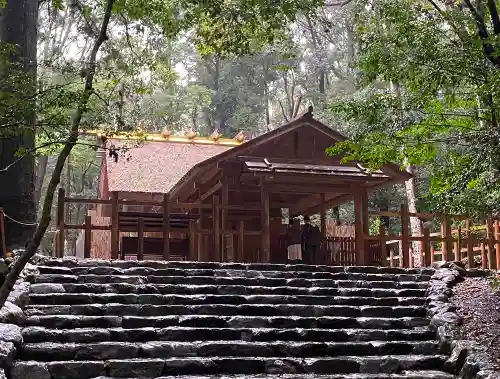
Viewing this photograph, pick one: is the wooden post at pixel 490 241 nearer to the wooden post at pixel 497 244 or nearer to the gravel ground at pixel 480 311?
the wooden post at pixel 497 244

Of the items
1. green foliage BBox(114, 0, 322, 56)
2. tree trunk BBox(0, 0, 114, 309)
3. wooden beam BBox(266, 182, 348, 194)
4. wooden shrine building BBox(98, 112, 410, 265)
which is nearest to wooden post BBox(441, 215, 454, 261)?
wooden shrine building BBox(98, 112, 410, 265)

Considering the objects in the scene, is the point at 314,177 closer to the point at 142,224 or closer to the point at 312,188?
the point at 312,188

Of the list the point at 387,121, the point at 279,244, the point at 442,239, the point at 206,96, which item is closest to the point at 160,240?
the point at 279,244

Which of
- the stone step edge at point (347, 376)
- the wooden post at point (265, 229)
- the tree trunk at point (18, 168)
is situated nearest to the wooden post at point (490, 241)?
the wooden post at point (265, 229)

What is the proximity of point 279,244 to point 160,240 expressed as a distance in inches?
128

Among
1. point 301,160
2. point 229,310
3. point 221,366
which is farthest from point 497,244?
point 221,366

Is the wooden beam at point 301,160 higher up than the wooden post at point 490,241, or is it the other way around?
the wooden beam at point 301,160

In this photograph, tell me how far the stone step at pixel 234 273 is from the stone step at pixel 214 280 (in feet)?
0.17

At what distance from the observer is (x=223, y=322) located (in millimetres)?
8477

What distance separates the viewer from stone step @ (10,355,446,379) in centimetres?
677

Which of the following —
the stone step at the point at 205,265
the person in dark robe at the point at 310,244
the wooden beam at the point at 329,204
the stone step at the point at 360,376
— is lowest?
the stone step at the point at 360,376

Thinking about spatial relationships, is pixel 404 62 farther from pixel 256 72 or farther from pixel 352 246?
pixel 256 72

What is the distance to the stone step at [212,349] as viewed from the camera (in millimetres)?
7137

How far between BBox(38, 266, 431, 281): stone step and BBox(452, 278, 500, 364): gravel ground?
1.16 m
